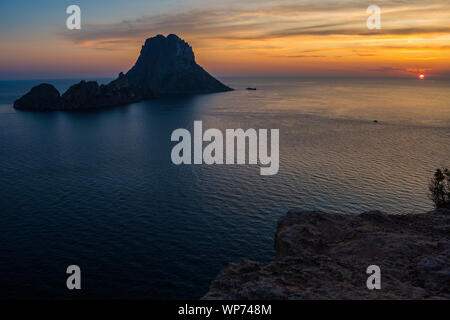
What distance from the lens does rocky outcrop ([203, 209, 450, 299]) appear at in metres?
18.5

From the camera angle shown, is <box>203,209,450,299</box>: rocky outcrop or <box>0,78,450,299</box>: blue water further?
<box>0,78,450,299</box>: blue water

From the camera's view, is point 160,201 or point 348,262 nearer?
point 348,262

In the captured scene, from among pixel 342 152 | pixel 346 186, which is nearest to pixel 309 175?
pixel 346 186

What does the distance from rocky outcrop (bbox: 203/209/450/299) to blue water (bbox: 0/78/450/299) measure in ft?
69.0

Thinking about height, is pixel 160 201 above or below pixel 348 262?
below

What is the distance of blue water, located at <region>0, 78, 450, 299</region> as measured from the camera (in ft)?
151

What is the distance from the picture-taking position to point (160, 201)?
7044cm

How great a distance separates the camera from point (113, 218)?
61.8m

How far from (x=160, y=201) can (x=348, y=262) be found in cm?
5270

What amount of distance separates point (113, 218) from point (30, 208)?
1852 centimetres

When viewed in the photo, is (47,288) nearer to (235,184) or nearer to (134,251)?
(134,251)

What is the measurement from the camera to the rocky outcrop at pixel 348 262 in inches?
730

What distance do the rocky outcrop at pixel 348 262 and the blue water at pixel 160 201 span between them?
21032mm

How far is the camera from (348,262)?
2258cm
